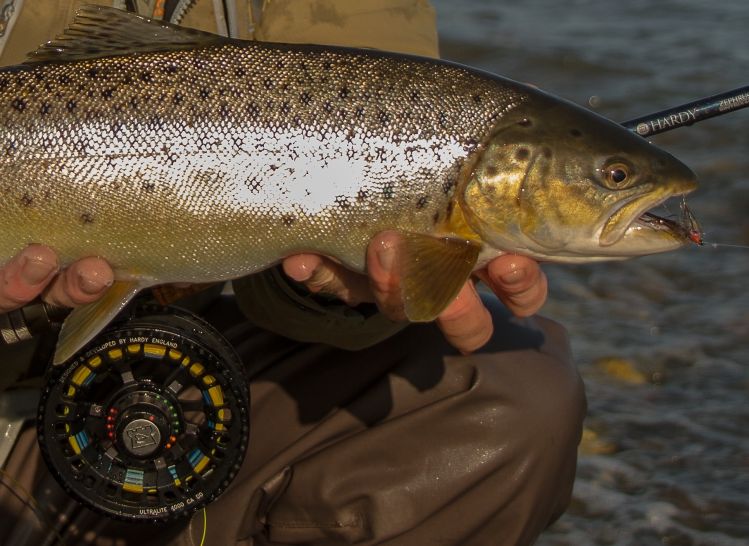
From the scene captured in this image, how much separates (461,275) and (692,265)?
3220 millimetres

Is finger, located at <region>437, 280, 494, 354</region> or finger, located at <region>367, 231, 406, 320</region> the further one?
finger, located at <region>437, 280, 494, 354</region>

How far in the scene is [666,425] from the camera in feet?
14.1

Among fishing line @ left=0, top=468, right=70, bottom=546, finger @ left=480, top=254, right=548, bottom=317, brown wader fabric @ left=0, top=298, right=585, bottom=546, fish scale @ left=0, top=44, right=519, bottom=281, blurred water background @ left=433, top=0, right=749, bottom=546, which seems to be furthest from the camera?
blurred water background @ left=433, top=0, right=749, bottom=546

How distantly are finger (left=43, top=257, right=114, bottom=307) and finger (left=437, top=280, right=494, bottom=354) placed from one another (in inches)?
30.3

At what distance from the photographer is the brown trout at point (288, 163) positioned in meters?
2.66

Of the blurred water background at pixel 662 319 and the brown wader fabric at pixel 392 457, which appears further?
the blurred water background at pixel 662 319

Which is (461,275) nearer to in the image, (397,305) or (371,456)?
(397,305)

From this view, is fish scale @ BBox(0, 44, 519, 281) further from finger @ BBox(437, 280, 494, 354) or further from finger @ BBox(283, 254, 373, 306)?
finger @ BBox(437, 280, 494, 354)

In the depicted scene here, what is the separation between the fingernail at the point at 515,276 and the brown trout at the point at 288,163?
0.30 ft

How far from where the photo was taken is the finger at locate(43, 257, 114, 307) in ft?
8.93

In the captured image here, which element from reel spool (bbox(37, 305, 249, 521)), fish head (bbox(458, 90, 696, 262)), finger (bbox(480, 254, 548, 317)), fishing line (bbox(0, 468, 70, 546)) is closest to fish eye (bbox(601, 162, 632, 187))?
fish head (bbox(458, 90, 696, 262))

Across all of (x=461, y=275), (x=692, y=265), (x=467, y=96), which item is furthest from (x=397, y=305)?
(x=692, y=265)

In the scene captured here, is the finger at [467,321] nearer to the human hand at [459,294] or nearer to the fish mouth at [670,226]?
the human hand at [459,294]

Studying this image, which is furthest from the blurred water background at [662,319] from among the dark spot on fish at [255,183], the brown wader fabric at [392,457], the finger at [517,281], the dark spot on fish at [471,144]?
the dark spot on fish at [255,183]
